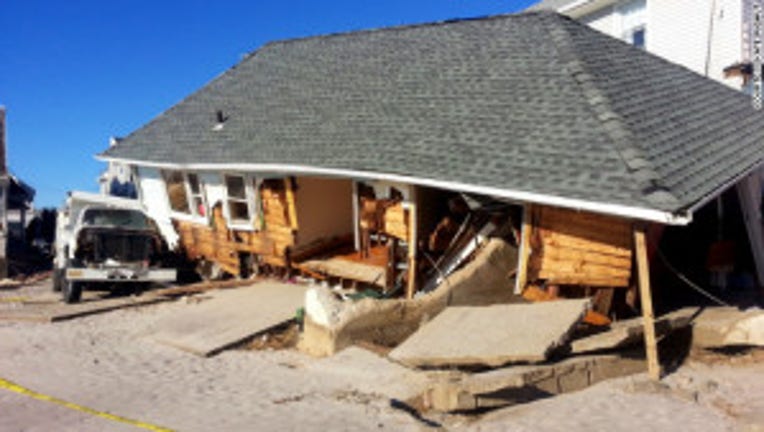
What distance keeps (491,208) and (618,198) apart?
10.0 feet

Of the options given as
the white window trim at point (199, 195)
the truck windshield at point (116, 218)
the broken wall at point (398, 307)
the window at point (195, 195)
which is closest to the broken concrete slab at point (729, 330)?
the broken wall at point (398, 307)

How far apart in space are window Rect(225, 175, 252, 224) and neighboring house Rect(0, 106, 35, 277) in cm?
960

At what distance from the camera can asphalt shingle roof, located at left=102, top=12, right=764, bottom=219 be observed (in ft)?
30.9

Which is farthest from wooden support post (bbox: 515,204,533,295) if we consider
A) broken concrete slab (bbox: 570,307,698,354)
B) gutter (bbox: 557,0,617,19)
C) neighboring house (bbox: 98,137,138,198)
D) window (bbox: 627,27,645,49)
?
neighboring house (bbox: 98,137,138,198)

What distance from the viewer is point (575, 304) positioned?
8891mm

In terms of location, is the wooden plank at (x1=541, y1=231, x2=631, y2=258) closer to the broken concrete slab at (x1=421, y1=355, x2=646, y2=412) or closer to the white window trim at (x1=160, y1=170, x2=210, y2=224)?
the broken concrete slab at (x1=421, y1=355, x2=646, y2=412)

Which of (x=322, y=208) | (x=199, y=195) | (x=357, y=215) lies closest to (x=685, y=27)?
(x=322, y=208)

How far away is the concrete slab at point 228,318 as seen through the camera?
1087 centimetres

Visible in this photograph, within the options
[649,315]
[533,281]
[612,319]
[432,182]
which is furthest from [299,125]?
[649,315]

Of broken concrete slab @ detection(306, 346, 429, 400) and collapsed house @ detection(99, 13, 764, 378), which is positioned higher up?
collapsed house @ detection(99, 13, 764, 378)

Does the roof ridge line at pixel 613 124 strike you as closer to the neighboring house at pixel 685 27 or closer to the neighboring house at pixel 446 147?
the neighboring house at pixel 446 147

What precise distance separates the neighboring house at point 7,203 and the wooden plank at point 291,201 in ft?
38.2

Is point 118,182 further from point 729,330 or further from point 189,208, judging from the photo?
point 729,330

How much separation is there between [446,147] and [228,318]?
15.3ft
